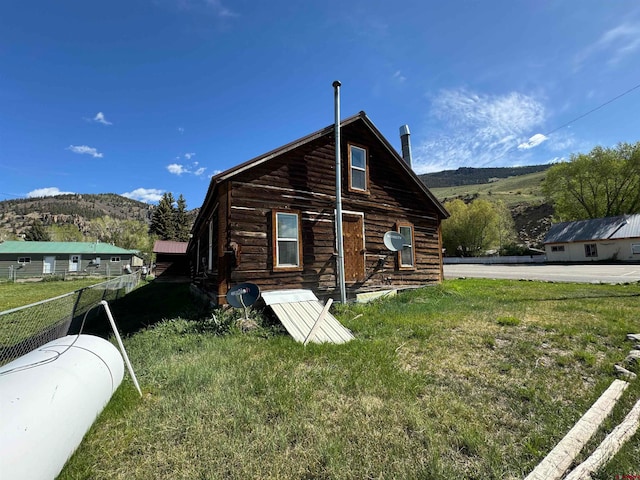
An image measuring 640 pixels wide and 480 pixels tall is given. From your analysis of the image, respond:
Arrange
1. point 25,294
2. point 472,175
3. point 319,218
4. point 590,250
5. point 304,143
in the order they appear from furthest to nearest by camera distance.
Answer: point 472,175 → point 590,250 → point 25,294 → point 319,218 → point 304,143

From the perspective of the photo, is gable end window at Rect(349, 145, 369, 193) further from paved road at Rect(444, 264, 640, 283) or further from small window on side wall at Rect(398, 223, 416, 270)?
paved road at Rect(444, 264, 640, 283)

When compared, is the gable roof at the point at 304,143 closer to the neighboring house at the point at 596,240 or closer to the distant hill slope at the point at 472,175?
the neighboring house at the point at 596,240

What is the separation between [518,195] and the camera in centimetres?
9212

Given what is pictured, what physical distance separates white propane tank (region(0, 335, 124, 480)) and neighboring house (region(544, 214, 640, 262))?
43.6m

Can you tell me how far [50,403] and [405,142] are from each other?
1492 cm

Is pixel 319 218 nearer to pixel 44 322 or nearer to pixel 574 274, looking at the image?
pixel 44 322

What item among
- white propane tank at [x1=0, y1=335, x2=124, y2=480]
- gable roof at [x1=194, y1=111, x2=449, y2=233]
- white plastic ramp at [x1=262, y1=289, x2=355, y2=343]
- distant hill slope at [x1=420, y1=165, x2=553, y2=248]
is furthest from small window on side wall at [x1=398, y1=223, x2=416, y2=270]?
distant hill slope at [x1=420, y1=165, x2=553, y2=248]

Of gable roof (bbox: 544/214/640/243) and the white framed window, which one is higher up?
gable roof (bbox: 544/214/640/243)

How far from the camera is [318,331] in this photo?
662 centimetres

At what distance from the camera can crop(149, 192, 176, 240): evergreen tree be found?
184ft

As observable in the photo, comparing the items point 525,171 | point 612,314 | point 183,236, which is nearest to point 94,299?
point 612,314

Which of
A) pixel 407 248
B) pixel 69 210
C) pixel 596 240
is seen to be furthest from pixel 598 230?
pixel 69 210

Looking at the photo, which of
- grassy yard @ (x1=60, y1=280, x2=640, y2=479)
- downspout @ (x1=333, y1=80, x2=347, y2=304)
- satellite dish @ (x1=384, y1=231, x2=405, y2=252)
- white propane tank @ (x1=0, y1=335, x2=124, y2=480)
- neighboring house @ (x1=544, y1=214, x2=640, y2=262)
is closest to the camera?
white propane tank @ (x1=0, y1=335, x2=124, y2=480)

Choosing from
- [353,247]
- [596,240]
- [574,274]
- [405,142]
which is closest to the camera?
[353,247]
